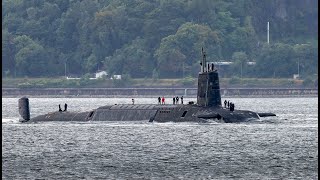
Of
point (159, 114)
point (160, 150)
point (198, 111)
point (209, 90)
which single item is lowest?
point (160, 150)

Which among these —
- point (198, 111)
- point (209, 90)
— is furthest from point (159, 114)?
point (209, 90)

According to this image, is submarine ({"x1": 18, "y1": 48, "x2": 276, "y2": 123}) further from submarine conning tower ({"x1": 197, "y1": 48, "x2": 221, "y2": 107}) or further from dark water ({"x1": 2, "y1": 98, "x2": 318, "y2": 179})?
dark water ({"x1": 2, "y1": 98, "x2": 318, "y2": 179})

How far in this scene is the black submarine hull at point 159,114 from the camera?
88.5 meters

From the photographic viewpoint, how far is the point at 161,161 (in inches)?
2520

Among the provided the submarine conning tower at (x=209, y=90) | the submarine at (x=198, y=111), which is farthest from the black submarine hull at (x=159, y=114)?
the submarine conning tower at (x=209, y=90)

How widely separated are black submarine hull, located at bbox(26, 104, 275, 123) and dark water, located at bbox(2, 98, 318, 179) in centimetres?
52

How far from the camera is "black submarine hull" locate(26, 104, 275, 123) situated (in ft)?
290

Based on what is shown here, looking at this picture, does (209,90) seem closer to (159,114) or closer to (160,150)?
(159,114)

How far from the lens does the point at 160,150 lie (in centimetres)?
7050

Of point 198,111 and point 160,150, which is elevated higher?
point 198,111

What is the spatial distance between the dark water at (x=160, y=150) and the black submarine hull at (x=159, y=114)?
0.52 m

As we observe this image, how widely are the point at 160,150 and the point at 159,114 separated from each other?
2043 centimetres

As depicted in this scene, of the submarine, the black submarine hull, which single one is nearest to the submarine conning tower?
the submarine

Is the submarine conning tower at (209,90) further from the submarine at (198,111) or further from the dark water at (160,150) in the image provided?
the dark water at (160,150)
